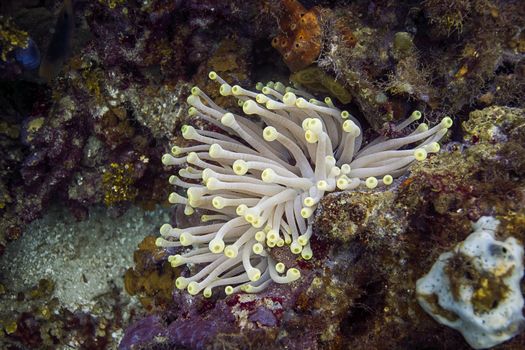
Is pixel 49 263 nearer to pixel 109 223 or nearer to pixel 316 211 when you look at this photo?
pixel 109 223

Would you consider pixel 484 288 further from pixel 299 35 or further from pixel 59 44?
pixel 59 44

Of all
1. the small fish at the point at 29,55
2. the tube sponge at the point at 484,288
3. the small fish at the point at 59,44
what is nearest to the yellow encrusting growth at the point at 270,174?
the tube sponge at the point at 484,288

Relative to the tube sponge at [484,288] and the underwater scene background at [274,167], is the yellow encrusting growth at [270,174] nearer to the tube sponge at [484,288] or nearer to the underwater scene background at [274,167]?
the underwater scene background at [274,167]

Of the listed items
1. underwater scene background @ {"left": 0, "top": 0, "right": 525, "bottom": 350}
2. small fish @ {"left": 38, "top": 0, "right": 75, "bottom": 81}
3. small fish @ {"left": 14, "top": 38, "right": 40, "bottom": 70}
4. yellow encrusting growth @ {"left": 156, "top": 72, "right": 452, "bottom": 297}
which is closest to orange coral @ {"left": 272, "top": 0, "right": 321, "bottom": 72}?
underwater scene background @ {"left": 0, "top": 0, "right": 525, "bottom": 350}

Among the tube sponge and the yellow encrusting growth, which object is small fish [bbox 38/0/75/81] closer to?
the yellow encrusting growth

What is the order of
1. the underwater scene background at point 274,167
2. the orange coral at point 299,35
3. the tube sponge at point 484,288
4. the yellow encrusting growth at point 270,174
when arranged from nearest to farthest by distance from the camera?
the tube sponge at point 484,288 → the underwater scene background at point 274,167 → the yellow encrusting growth at point 270,174 → the orange coral at point 299,35

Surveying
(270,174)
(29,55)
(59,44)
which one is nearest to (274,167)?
(270,174)
